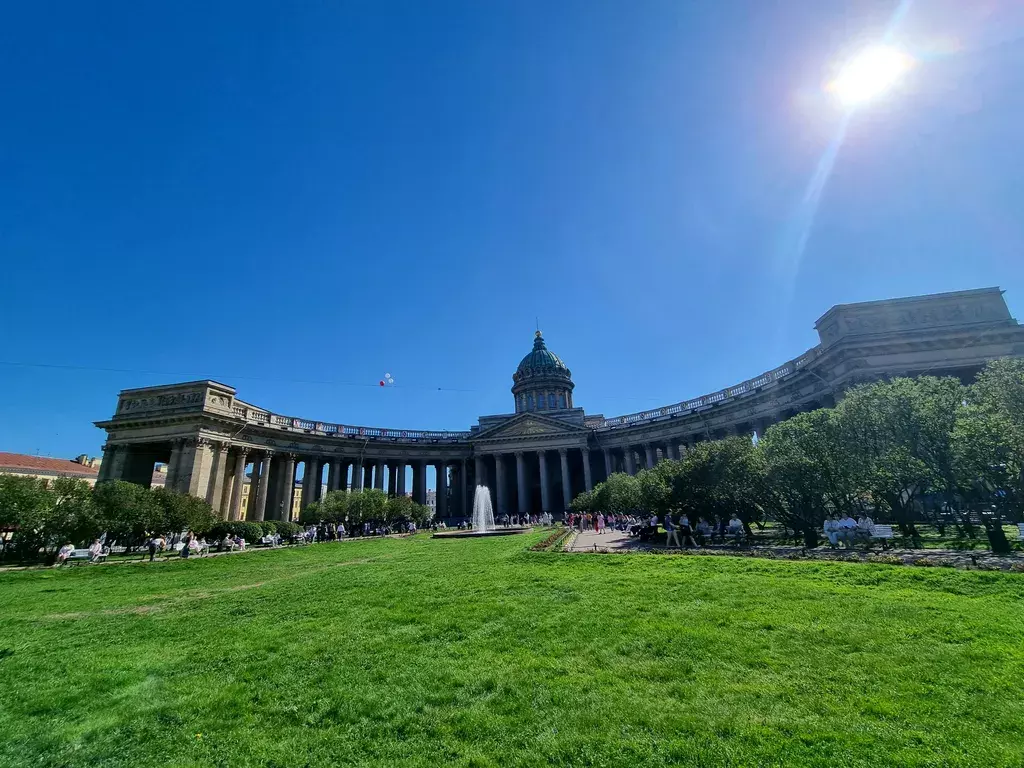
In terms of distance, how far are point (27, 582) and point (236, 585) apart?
28.8ft

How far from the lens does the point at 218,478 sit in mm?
44406

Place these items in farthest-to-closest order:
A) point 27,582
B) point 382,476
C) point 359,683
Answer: point 382,476 → point 27,582 → point 359,683

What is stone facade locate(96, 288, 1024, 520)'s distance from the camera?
3369cm

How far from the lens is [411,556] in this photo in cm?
2144

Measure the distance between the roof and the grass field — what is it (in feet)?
230

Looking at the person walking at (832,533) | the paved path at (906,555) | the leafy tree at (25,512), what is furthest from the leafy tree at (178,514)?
the person walking at (832,533)

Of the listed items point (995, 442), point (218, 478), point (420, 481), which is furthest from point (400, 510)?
point (995, 442)

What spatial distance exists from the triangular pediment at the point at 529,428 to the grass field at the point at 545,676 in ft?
173

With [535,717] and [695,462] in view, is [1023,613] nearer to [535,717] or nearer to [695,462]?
[535,717]

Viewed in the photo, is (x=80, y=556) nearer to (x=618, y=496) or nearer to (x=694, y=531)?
(x=694, y=531)

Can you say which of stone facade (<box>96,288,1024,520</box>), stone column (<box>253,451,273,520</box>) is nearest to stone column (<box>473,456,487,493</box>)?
stone facade (<box>96,288,1024,520</box>)

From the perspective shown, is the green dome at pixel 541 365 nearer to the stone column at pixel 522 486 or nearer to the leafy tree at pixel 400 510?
the stone column at pixel 522 486

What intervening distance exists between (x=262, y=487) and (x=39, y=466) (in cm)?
4069

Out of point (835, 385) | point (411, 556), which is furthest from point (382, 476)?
point (835, 385)
